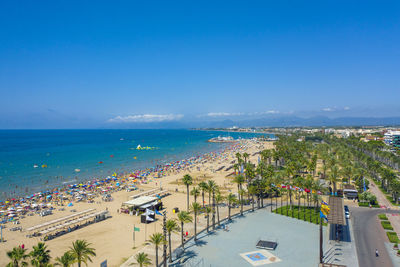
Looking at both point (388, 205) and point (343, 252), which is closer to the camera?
point (343, 252)

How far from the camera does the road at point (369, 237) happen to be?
27.9m

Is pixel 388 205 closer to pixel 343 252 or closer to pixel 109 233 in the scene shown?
pixel 343 252

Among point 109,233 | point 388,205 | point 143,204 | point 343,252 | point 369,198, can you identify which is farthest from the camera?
point 388,205

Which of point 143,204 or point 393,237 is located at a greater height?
point 143,204

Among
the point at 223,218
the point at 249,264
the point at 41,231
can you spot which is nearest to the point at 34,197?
the point at 41,231

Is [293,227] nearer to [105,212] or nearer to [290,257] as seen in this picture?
[290,257]

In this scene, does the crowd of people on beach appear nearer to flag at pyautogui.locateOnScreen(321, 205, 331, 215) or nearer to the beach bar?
the beach bar

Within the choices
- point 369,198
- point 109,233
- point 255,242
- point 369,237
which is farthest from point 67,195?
point 369,198

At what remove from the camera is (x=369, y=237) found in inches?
1341

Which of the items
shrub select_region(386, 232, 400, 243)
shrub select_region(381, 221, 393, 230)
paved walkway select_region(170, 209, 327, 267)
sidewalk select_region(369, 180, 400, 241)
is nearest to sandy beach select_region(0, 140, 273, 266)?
paved walkway select_region(170, 209, 327, 267)

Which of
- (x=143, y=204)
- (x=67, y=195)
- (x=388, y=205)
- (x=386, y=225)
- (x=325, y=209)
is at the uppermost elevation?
(x=325, y=209)

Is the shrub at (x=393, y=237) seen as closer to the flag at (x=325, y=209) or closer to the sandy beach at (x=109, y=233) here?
the flag at (x=325, y=209)

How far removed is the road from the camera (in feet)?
91.6

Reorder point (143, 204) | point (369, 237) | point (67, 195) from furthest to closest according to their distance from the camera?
point (67, 195), point (143, 204), point (369, 237)
